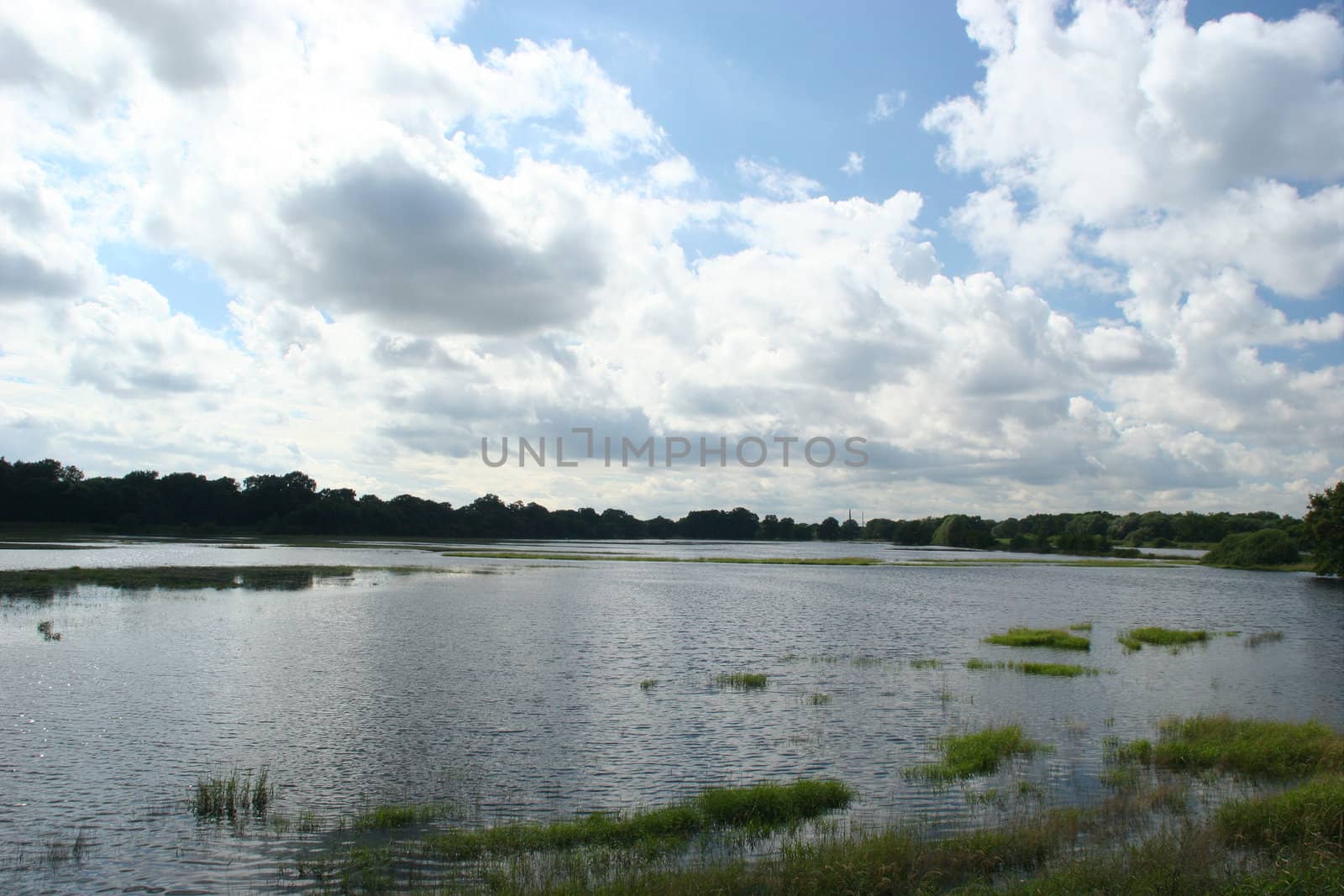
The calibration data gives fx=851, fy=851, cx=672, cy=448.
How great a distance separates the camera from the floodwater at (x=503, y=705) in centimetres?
1694

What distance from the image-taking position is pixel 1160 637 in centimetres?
4497

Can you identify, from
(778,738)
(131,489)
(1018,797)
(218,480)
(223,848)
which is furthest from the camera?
(218,480)

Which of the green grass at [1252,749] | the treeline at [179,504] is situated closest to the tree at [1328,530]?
the green grass at [1252,749]

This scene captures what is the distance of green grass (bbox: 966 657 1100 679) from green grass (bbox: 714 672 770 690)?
9678 mm

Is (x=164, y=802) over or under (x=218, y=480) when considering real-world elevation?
under

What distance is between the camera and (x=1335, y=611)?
63188 mm

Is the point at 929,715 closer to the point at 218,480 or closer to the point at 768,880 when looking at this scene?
the point at 768,880

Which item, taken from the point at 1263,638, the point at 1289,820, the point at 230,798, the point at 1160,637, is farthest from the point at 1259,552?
the point at 230,798

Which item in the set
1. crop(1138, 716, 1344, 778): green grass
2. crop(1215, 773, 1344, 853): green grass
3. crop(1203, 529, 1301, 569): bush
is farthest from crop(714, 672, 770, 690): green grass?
crop(1203, 529, 1301, 569): bush

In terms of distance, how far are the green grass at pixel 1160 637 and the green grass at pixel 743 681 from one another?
72.6 feet

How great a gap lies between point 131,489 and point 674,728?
6839 inches

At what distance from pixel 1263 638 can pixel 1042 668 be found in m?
21.0

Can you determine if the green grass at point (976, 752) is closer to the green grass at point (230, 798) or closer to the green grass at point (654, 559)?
the green grass at point (230, 798)

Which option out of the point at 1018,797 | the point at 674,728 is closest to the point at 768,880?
the point at 1018,797
